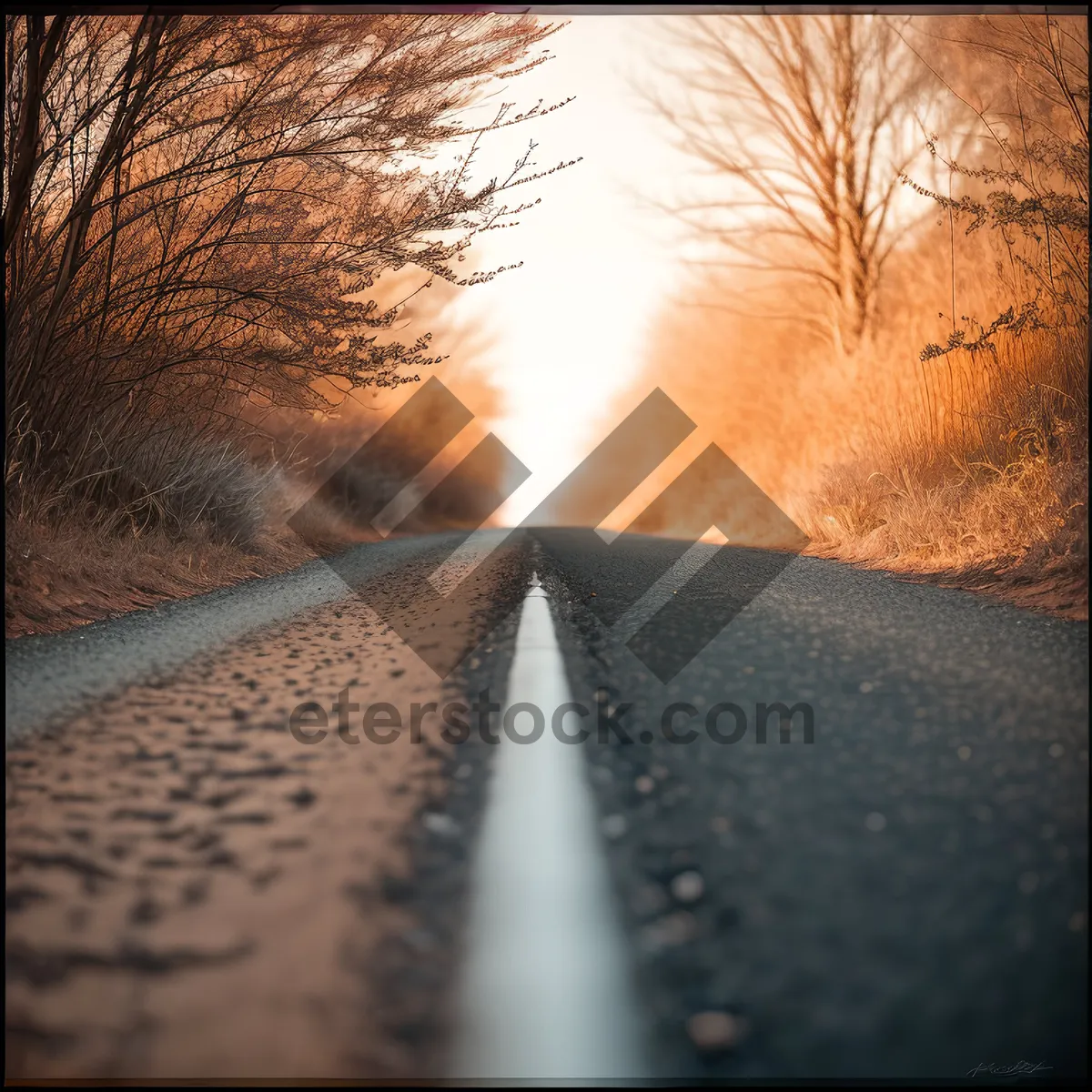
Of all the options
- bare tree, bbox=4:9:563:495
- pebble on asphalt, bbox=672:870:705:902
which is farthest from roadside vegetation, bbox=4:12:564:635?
pebble on asphalt, bbox=672:870:705:902

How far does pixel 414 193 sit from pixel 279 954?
17.0 feet

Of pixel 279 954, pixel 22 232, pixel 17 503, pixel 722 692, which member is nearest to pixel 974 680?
pixel 722 692

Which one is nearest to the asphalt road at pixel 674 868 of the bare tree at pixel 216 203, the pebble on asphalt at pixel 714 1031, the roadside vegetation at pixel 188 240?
the pebble on asphalt at pixel 714 1031

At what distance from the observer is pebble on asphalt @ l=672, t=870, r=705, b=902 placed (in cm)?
90

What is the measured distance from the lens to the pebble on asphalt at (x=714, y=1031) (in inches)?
27.8

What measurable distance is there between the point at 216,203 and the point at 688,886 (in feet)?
18.7

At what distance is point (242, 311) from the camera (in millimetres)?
5016

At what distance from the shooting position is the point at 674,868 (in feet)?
3.14

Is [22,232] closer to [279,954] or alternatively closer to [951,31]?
[279,954]

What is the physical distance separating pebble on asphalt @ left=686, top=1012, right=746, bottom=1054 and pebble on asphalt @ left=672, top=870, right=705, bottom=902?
17 centimetres

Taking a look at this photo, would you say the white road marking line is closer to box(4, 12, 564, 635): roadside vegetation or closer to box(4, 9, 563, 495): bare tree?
box(4, 12, 564, 635): roadside vegetation
